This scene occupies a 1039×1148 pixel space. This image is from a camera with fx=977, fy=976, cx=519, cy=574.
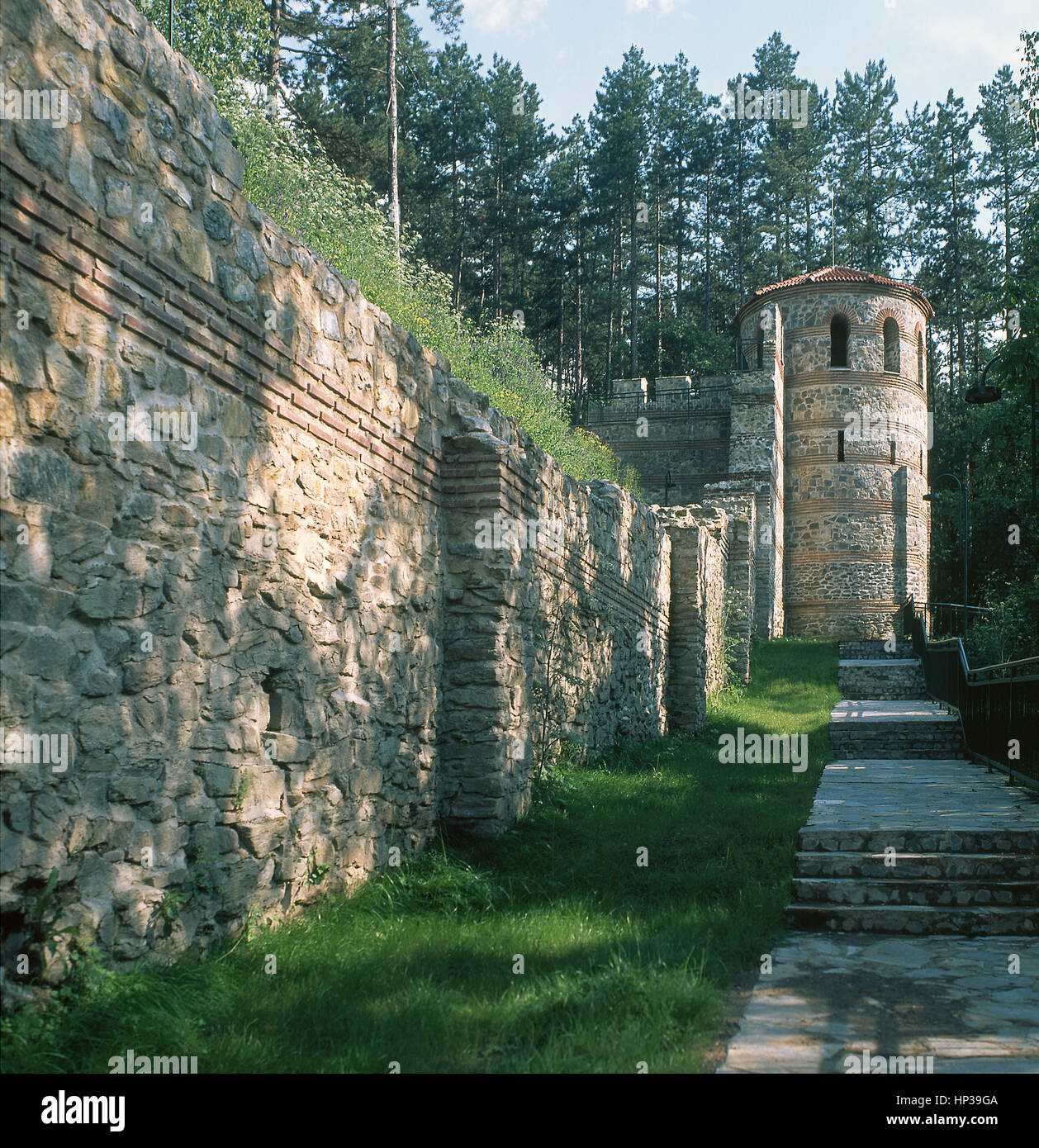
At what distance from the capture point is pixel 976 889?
231 inches

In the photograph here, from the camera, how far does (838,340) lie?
31719 millimetres

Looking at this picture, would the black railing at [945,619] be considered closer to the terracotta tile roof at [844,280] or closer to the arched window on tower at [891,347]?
the arched window on tower at [891,347]

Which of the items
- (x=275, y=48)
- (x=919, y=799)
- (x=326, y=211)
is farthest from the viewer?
(x=275, y=48)

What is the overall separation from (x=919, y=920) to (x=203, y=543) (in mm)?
4478

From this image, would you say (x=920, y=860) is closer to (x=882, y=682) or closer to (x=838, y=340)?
(x=882, y=682)

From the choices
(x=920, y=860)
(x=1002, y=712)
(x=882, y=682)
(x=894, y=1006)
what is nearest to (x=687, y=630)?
(x=1002, y=712)

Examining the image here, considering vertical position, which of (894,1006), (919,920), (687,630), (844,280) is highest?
(844,280)

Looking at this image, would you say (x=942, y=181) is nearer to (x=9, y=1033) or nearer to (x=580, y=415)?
(x=580, y=415)

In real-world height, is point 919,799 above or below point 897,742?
above

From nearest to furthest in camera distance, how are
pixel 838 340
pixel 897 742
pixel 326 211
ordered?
1. pixel 897 742
2. pixel 326 211
3. pixel 838 340

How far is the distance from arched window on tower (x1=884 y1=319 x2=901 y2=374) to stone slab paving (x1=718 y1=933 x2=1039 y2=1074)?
2836cm

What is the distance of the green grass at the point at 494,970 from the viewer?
133 inches

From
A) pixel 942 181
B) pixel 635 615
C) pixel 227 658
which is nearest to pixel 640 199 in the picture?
pixel 942 181
